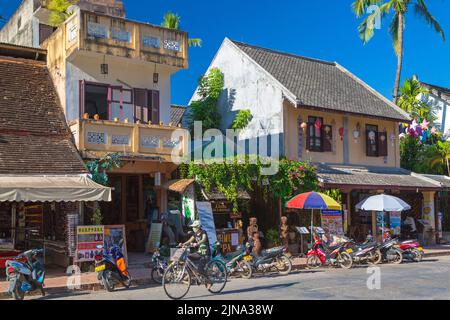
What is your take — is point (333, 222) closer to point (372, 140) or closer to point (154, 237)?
point (372, 140)

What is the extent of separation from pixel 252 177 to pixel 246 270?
5.46 meters

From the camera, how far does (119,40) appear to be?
1683 centimetres

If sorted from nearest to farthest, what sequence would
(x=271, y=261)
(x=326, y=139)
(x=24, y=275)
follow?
(x=24, y=275) < (x=271, y=261) < (x=326, y=139)

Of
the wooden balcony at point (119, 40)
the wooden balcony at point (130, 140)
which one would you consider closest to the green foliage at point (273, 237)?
the wooden balcony at point (130, 140)

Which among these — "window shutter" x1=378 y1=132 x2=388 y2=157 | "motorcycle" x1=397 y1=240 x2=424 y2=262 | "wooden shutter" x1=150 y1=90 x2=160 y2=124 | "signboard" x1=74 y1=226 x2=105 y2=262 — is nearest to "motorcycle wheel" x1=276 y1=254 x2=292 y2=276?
"motorcycle" x1=397 y1=240 x2=424 y2=262

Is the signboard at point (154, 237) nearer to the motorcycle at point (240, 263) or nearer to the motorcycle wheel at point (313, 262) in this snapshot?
the motorcycle at point (240, 263)

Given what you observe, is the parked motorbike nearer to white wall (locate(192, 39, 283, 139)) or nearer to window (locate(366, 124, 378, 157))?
white wall (locate(192, 39, 283, 139))

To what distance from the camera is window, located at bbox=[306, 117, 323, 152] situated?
71.8 feet

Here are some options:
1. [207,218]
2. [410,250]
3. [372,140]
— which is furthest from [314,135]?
[207,218]
